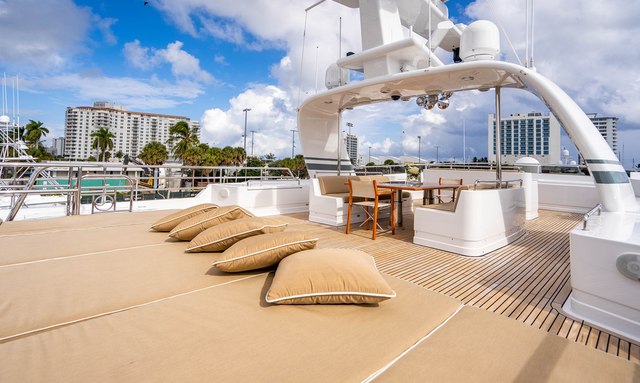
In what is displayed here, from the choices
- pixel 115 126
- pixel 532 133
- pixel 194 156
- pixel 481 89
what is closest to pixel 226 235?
pixel 481 89

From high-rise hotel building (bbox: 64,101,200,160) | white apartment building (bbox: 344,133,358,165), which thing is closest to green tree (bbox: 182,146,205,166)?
white apartment building (bbox: 344,133,358,165)

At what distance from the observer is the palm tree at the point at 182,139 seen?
118ft

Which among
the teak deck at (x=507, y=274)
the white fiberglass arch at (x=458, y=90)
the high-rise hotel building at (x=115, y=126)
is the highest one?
the high-rise hotel building at (x=115, y=126)

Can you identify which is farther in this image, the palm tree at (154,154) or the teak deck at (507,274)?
the palm tree at (154,154)

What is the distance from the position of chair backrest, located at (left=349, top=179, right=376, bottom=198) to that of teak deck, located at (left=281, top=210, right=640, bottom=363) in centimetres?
61

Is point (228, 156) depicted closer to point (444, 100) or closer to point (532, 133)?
point (532, 133)

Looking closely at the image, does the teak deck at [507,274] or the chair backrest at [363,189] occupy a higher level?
the chair backrest at [363,189]

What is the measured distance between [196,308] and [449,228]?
10.4 feet

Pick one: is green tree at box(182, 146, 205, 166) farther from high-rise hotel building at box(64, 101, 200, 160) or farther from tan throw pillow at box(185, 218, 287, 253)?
high-rise hotel building at box(64, 101, 200, 160)

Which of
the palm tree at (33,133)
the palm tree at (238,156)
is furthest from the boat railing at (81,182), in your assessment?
the palm tree at (33,133)

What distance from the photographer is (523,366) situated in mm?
899

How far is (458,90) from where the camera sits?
5.11 m

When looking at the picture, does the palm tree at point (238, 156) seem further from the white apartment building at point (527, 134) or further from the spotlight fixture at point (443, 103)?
the spotlight fixture at point (443, 103)

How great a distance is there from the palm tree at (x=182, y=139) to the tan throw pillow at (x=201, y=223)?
3644 centimetres
